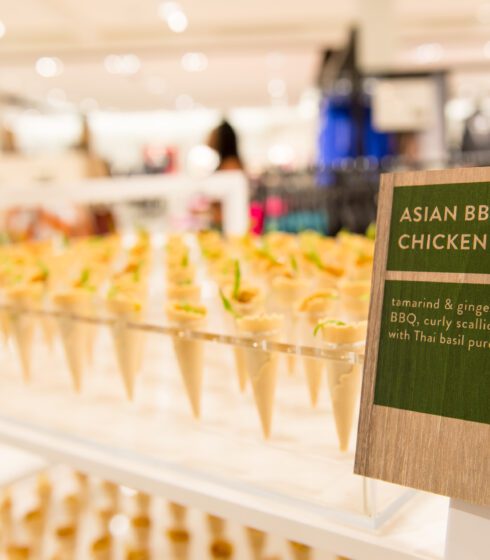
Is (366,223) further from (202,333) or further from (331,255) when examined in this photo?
(202,333)

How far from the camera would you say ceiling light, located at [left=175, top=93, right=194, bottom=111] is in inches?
474

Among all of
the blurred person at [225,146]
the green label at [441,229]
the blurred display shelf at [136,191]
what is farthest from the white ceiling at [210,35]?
the green label at [441,229]

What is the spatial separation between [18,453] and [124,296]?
0.81 m

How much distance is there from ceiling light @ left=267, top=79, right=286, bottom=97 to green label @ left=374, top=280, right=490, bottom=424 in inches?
428

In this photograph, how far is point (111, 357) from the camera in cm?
152

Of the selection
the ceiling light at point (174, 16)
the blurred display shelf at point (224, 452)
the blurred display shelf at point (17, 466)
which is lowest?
the blurred display shelf at point (17, 466)

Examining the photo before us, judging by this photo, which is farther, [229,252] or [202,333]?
[229,252]

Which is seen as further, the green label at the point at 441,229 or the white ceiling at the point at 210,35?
the white ceiling at the point at 210,35

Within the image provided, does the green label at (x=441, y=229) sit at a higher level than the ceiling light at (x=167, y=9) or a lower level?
lower

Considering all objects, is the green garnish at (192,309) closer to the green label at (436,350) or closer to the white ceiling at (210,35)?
the green label at (436,350)

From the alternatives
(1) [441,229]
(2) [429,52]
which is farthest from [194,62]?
(1) [441,229]

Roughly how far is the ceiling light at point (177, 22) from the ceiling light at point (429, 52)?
10.3 ft

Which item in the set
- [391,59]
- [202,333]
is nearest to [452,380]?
[202,333]

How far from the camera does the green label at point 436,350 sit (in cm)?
59
